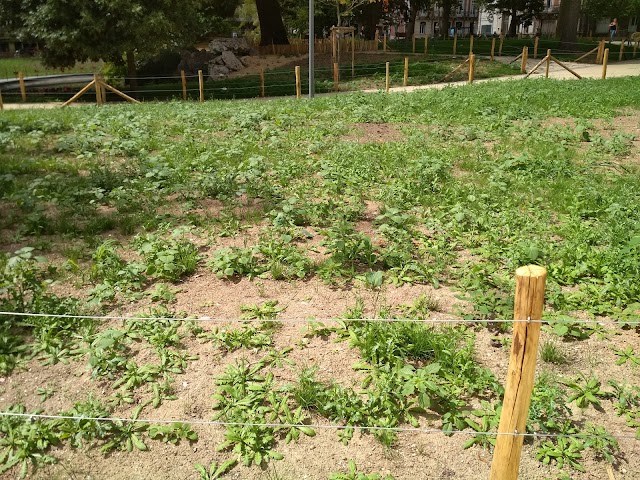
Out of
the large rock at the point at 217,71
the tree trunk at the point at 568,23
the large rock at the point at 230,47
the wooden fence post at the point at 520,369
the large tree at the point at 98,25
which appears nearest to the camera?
the wooden fence post at the point at 520,369

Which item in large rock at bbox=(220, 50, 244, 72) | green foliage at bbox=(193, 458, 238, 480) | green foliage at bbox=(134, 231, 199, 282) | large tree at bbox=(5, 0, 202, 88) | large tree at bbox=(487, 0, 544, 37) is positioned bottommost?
green foliage at bbox=(193, 458, 238, 480)

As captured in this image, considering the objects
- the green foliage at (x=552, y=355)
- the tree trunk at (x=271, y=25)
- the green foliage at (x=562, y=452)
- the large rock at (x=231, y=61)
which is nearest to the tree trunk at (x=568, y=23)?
the tree trunk at (x=271, y=25)

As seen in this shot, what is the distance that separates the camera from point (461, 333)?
4562 millimetres

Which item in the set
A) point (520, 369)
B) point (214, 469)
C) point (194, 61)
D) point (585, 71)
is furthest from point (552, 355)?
point (194, 61)

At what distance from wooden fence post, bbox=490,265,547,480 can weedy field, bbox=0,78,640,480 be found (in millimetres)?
586

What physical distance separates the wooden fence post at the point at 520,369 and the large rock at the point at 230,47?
3119 cm

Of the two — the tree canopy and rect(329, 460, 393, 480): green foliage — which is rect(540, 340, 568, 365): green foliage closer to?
rect(329, 460, 393, 480): green foliage

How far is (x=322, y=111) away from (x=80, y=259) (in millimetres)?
8207

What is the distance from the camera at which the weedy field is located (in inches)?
145

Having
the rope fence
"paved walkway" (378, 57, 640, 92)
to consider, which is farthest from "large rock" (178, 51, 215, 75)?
"paved walkway" (378, 57, 640, 92)

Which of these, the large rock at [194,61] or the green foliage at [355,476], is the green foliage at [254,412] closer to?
the green foliage at [355,476]

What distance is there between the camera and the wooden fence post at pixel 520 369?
8.75 ft

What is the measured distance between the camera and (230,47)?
32.1 m

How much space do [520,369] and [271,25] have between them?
33325mm
